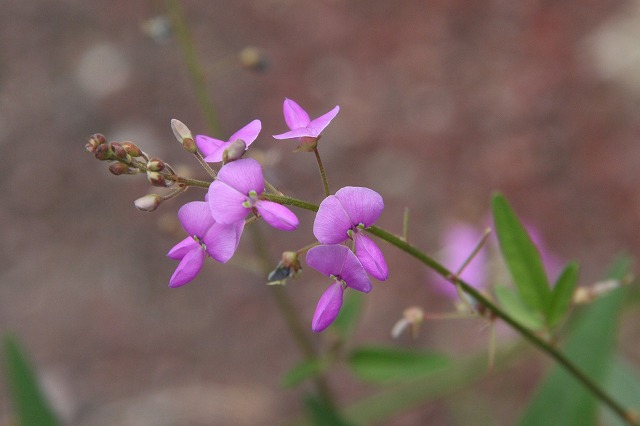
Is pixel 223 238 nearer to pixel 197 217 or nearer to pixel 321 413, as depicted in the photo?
pixel 197 217

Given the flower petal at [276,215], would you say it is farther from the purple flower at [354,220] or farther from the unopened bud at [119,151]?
the unopened bud at [119,151]

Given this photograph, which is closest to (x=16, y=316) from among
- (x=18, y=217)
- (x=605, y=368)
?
(x=18, y=217)

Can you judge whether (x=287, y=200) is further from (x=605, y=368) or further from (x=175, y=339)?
(x=175, y=339)

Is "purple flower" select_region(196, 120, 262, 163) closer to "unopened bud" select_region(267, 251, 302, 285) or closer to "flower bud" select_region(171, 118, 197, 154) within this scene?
"flower bud" select_region(171, 118, 197, 154)

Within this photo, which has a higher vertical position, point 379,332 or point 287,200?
point 287,200

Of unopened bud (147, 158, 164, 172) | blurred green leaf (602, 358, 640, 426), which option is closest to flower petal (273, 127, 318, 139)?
unopened bud (147, 158, 164, 172)

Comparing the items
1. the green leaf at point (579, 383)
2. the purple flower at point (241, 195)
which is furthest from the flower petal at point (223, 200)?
the green leaf at point (579, 383)

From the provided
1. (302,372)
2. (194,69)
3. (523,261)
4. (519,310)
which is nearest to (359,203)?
(523,261)
